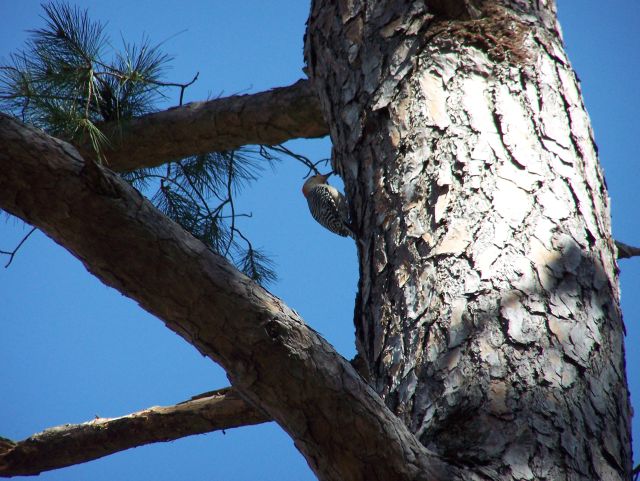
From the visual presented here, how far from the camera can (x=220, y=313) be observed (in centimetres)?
116

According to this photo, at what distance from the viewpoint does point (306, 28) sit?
217 cm

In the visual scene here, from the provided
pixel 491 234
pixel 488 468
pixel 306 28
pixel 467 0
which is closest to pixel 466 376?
pixel 488 468

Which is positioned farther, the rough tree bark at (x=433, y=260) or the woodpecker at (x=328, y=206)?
the woodpecker at (x=328, y=206)

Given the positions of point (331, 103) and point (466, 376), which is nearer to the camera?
point (466, 376)

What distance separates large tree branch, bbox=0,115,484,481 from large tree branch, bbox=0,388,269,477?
1338 mm

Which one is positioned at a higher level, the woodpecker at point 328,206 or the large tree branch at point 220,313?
the woodpecker at point 328,206

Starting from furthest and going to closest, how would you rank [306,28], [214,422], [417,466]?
[214,422]
[306,28]
[417,466]

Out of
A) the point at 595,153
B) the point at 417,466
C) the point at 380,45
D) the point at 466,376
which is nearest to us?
the point at 417,466

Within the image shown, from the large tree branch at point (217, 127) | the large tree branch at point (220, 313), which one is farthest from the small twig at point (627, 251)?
the large tree branch at point (220, 313)

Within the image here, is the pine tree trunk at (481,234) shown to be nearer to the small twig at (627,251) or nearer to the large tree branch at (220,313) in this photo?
the large tree branch at (220,313)

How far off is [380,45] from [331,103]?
202mm

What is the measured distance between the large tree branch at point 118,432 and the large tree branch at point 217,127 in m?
1.20

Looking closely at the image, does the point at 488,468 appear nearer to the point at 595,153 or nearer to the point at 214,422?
the point at 595,153

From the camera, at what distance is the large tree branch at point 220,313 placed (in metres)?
1.15
